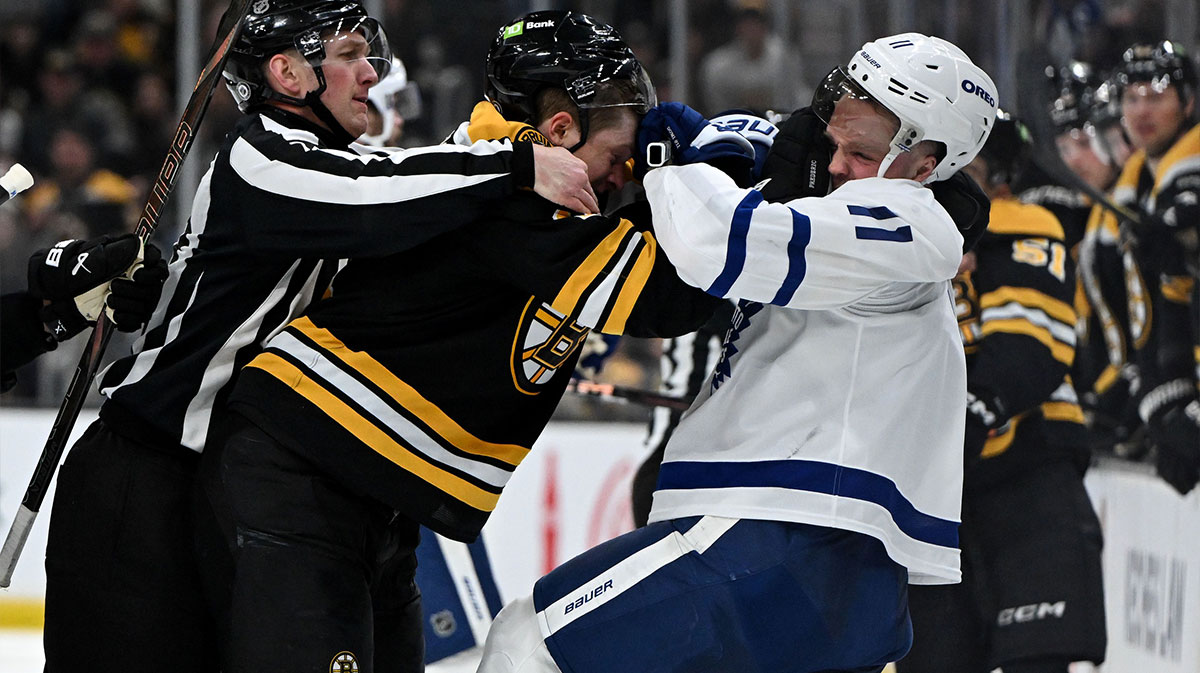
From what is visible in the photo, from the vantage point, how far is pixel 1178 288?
359 cm

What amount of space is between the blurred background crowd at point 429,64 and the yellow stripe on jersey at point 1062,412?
0.97m

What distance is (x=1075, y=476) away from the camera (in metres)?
3.45

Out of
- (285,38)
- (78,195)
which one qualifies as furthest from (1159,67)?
(78,195)

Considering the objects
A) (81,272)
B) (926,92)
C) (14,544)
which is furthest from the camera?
(14,544)

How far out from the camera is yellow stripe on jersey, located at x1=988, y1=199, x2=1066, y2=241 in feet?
11.0

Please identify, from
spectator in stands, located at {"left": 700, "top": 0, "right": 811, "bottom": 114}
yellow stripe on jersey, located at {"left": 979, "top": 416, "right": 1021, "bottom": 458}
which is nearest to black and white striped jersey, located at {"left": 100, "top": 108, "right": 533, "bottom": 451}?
yellow stripe on jersey, located at {"left": 979, "top": 416, "right": 1021, "bottom": 458}

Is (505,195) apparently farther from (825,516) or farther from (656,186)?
(825,516)

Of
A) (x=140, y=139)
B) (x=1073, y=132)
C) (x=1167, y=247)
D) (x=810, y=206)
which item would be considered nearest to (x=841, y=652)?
(x=810, y=206)

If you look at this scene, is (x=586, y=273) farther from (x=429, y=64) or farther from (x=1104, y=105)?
(x=429, y=64)

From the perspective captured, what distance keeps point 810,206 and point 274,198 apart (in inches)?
27.6

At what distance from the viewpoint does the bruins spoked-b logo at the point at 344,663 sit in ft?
5.99

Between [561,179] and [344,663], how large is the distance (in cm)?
67

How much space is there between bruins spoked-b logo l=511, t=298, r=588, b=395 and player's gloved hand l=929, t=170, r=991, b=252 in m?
0.53

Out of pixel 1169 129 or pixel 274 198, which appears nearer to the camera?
pixel 274 198
